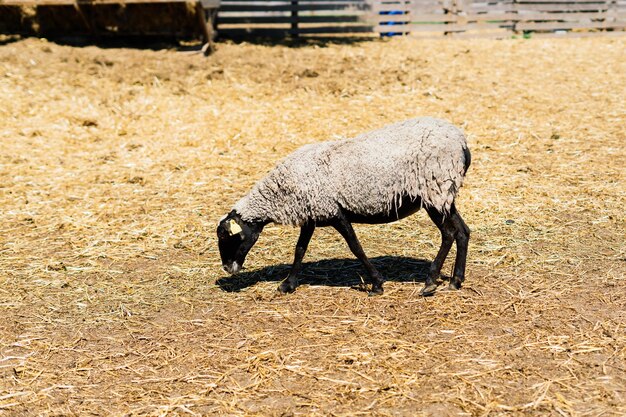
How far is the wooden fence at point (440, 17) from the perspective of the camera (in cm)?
1745

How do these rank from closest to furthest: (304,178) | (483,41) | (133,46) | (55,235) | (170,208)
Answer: (304,178) < (55,235) < (170,208) < (133,46) < (483,41)

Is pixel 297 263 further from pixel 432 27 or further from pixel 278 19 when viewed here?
pixel 432 27

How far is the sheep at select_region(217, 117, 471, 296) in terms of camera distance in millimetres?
5672

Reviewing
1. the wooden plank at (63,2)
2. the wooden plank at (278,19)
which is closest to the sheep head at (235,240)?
the wooden plank at (63,2)

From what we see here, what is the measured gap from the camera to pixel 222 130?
1145 centimetres

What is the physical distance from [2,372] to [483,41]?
16154 millimetres

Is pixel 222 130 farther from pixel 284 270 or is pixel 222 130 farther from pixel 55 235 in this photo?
pixel 284 270

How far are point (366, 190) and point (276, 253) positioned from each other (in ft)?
6.09

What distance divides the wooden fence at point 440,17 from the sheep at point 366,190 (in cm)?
1202

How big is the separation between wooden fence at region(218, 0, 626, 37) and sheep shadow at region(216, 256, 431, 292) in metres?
11.8

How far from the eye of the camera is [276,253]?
7.21 meters

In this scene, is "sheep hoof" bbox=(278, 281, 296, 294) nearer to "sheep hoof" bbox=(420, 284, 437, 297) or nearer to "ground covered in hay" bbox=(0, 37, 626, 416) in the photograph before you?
"ground covered in hay" bbox=(0, 37, 626, 416)

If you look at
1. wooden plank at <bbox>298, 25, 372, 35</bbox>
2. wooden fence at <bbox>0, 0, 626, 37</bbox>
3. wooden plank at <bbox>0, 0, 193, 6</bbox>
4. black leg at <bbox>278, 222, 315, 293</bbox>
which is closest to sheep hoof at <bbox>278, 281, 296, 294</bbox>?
black leg at <bbox>278, 222, 315, 293</bbox>

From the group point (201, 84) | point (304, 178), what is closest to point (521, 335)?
point (304, 178)
